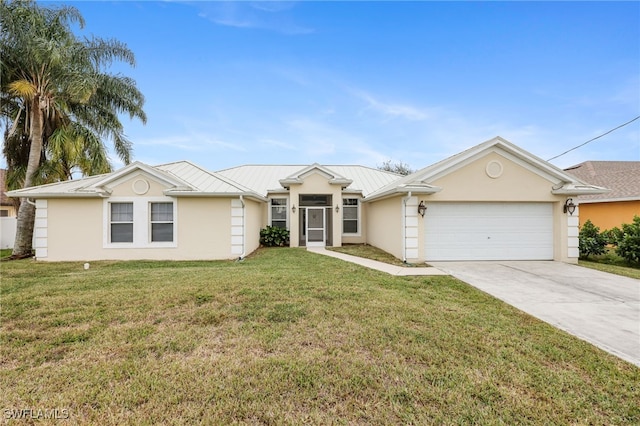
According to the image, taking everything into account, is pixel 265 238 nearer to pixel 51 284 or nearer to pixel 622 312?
pixel 51 284

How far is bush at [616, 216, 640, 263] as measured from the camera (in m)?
11.0

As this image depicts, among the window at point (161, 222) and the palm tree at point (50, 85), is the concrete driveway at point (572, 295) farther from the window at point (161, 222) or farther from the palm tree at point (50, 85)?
the palm tree at point (50, 85)

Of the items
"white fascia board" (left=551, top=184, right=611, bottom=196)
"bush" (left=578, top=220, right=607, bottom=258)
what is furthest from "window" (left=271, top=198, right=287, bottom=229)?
"bush" (left=578, top=220, right=607, bottom=258)

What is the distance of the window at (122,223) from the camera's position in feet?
35.7

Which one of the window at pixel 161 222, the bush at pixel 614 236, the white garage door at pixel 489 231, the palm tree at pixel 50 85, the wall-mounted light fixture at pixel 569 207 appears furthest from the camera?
the bush at pixel 614 236

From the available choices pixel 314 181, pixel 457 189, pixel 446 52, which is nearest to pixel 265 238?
pixel 314 181

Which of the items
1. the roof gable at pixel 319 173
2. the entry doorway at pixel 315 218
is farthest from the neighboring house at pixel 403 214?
the entry doorway at pixel 315 218

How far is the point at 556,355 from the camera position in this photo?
3566 mm

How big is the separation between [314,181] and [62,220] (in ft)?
35.5

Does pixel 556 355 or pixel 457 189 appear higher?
pixel 457 189

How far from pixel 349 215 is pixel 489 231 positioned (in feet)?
24.2

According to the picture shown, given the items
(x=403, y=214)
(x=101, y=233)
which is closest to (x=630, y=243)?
(x=403, y=214)

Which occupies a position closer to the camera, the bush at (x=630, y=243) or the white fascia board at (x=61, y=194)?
the white fascia board at (x=61, y=194)

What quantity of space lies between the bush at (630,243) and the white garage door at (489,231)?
3.58 metres
